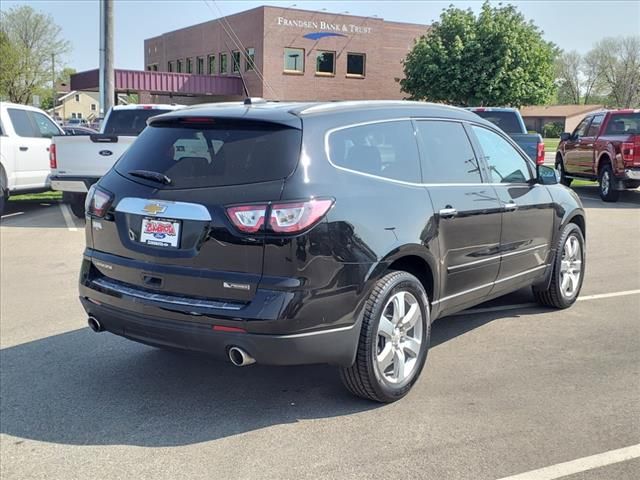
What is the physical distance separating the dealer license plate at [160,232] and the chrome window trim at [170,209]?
0.04 m

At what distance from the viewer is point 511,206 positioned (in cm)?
537

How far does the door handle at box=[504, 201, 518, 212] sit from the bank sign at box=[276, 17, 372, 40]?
37.3m

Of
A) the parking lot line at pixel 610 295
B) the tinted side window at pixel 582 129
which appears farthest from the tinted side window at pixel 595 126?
the parking lot line at pixel 610 295

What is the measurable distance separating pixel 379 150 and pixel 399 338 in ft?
3.84

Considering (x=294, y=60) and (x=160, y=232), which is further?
(x=294, y=60)

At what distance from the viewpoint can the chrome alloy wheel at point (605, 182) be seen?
50.2 feet

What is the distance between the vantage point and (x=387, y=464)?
3486mm

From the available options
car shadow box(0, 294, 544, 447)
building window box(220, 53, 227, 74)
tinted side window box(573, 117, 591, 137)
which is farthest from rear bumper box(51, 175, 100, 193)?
building window box(220, 53, 227, 74)

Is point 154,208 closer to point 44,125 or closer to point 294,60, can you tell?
point 44,125

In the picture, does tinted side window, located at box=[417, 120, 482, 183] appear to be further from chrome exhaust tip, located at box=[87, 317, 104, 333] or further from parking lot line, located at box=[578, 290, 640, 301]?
parking lot line, located at box=[578, 290, 640, 301]

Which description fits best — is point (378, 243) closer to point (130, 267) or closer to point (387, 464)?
point (387, 464)

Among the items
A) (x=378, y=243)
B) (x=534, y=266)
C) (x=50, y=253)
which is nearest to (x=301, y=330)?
(x=378, y=243)

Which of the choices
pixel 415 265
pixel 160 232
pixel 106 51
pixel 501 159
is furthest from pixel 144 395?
pixel 106 51

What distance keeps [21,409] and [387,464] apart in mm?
2300
